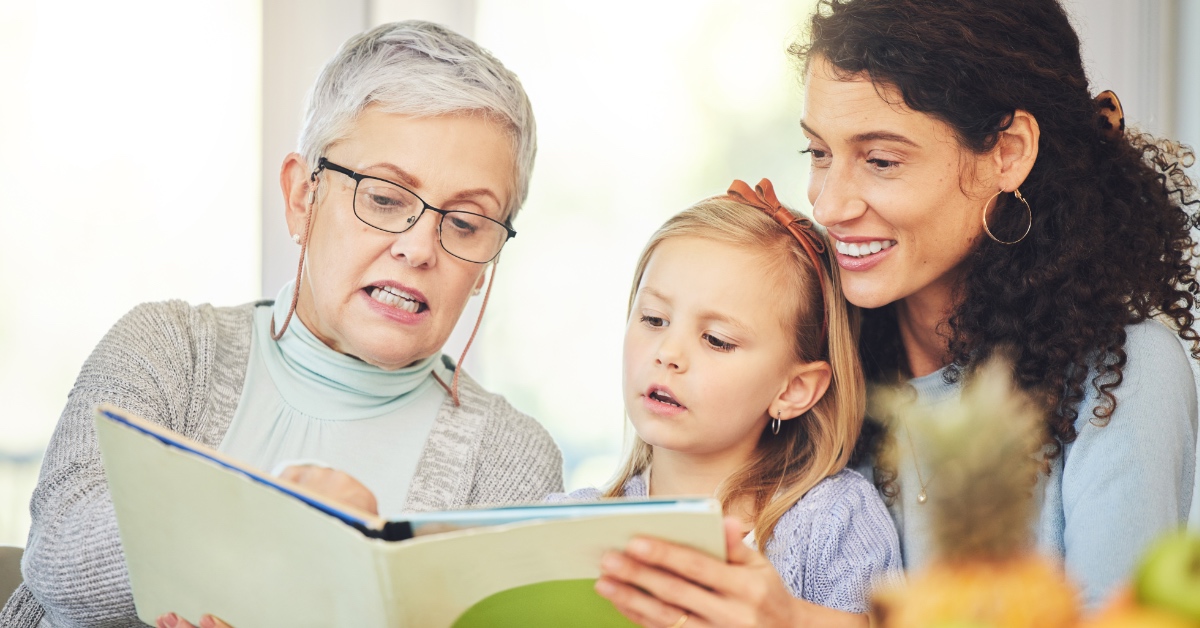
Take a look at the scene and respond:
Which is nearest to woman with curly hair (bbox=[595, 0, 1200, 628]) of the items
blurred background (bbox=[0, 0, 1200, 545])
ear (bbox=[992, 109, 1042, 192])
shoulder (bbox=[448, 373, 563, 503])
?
ear (bbox=[992, 109, 1042, 192])

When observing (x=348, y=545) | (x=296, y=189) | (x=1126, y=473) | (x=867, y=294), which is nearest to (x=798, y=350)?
(x=867, y=294)

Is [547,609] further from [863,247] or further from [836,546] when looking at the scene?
[863,247]

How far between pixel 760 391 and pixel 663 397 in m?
0.15

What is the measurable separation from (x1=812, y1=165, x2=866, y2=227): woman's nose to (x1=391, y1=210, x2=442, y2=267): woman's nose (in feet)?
1.88

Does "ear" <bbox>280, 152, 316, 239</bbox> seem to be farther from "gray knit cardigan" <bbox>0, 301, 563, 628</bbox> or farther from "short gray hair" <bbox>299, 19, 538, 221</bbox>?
"gray knit cardigan" <bbox>0, 301, 563, 628</bbox>

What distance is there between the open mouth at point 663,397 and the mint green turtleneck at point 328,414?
0.40 m

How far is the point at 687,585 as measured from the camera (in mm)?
898

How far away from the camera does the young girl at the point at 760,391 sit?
1.48 metres

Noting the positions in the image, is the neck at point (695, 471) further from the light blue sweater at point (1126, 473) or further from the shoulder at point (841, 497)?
the light blue sweater at point (1126, 473)

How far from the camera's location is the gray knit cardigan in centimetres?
136

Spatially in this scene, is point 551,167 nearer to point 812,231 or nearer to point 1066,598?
point 812,231

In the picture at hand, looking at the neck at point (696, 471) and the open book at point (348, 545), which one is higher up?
the open book at point (348, 545)

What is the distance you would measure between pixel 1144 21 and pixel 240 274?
8.78 feet

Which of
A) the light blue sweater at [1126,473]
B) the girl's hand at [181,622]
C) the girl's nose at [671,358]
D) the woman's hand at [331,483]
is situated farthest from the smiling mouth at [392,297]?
the light blue sweater at [1126,473]
